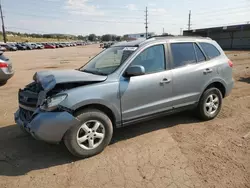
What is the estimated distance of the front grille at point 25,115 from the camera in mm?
3662

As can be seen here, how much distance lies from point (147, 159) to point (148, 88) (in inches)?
46.6

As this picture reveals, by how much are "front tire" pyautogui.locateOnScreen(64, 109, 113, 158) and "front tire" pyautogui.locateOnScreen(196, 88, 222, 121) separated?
85.5 inches

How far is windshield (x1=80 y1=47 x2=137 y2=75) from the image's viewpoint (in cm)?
399

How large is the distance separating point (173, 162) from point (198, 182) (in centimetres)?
54

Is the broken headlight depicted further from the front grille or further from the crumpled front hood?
the front grille

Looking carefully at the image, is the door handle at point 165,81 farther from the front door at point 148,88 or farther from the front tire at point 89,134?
the front tire at point 89,134

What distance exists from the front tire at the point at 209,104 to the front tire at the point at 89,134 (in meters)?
2.17

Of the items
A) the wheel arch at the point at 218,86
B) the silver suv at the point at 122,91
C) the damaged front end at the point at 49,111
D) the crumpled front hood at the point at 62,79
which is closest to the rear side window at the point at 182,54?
the silver suv at the point at 122,91

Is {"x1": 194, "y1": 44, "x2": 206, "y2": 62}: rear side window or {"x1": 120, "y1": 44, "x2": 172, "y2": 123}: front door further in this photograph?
{"x1": 194, "y1": 44, "x2": 206, "y2": 62}: rear side window

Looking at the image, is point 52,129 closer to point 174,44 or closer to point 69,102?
point 69,102

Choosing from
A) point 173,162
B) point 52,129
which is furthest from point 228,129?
point 52,129

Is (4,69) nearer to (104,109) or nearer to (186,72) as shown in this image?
(104,109)

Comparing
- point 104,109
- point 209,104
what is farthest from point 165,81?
point 209,104

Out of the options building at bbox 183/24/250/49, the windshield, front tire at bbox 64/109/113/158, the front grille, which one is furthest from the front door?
building at bbox 183/24/250/49
